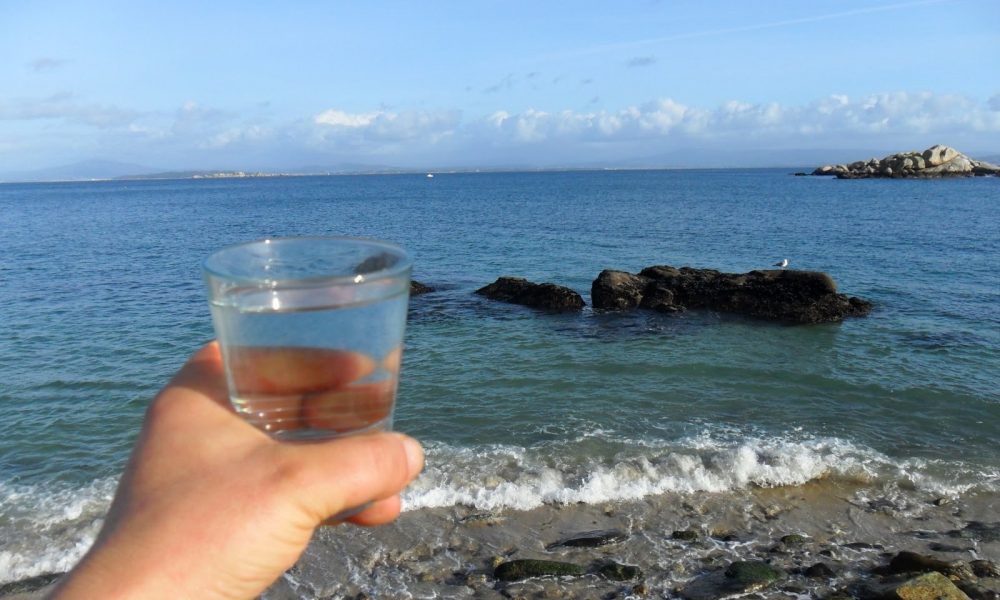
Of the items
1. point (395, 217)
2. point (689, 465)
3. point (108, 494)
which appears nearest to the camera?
point (108, 494)

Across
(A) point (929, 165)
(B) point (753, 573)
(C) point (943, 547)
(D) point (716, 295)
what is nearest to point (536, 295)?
(D) point (716, 295)

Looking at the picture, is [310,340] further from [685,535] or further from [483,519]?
[685,535]

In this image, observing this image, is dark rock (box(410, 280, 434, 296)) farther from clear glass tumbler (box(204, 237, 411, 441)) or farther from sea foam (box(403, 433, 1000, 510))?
clear glass tumbler (box(204, 237, 411, 441))

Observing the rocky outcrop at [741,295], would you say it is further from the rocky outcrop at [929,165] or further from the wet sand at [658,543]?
the rocky outcrop at [929,165]

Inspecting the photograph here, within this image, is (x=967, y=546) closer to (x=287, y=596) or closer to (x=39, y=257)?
(x=287, y=596)

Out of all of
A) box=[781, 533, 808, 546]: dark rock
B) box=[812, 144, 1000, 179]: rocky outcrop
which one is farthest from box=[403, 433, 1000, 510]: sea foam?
box=[812, 144, 1000, 179]: rocky outcrop

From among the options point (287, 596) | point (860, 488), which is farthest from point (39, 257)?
point (860, 488)
